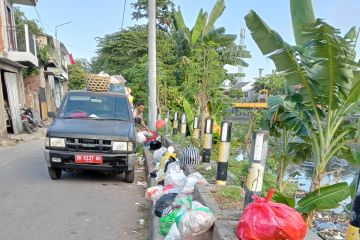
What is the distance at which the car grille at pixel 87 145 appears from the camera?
18.7 feet

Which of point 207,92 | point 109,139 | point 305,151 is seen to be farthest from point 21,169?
point 305,151

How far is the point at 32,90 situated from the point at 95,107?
1604 centimetres

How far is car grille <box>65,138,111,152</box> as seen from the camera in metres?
5.70

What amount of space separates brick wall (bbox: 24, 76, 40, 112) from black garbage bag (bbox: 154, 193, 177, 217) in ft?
59.2

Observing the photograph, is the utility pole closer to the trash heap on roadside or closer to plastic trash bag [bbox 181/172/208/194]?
the trash heap on roadside

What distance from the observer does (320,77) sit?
3.03 meters

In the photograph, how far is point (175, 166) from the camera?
4773 millimetres

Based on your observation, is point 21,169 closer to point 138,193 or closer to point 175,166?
point 138,193

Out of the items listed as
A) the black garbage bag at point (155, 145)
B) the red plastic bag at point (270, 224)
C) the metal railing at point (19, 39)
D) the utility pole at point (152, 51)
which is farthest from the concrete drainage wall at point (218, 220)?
the metal railing at point (19, 39)

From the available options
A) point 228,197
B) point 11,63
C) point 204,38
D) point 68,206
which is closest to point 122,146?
point 68,206

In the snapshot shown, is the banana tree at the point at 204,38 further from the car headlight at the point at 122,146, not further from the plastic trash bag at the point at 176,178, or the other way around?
the plastic trash bag at the point at 176,178

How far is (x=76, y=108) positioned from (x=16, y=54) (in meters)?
9.36

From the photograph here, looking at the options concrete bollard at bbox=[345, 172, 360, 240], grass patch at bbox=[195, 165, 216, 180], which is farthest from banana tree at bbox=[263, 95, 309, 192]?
concrete bollard at bbox=[345, 172, 360, 240]

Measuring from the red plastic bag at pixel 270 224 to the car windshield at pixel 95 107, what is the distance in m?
4.85
